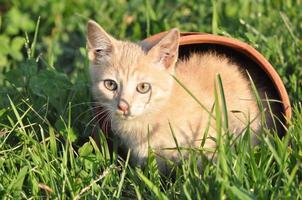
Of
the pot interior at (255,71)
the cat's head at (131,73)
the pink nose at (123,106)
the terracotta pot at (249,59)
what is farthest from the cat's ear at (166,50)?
the pot interior at (255,71)

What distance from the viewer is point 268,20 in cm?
501

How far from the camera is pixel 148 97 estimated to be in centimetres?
333

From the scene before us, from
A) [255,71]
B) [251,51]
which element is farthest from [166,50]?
[255,71]

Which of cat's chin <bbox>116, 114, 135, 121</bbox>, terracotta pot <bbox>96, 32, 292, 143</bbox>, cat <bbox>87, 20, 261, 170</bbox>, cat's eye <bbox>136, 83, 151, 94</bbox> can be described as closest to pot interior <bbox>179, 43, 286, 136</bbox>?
terracotta pot <bbox>96, 32, 292, 143</bbox>

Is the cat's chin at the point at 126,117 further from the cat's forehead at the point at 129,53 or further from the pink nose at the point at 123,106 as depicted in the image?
the cat's forehead at the point at 129,53

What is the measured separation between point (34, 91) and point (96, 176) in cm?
85

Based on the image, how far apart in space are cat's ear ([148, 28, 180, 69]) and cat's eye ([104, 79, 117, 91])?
246 millimetres

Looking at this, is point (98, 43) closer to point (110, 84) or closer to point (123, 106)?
point (110, 84)

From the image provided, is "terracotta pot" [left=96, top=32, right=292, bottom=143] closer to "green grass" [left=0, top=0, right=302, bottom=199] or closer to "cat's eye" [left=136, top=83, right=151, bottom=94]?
"green grass" [left=0, top=0, right=302, bottom=199]

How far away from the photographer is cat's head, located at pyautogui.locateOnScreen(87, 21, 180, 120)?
329cm

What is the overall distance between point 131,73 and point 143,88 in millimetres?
99

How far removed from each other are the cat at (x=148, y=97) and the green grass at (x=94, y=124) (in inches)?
5.5

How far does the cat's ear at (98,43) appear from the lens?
3422 mm

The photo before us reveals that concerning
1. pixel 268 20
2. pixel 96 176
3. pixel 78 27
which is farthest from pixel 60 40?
pixel 96 176
